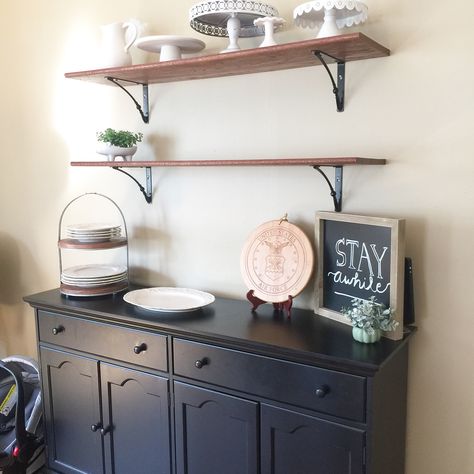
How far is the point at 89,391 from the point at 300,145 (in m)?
1.29

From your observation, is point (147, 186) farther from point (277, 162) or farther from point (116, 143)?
point (277, 162)

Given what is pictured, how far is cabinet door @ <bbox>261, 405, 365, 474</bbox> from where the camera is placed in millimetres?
1544

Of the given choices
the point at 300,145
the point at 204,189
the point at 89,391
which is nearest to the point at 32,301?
the point at 89,391

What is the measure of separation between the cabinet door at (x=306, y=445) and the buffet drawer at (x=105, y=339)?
46 centimetres

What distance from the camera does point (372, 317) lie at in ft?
5.30

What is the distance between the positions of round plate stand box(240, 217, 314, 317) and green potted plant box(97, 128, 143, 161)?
2.20 feet

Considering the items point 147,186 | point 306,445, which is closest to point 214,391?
point 306,445

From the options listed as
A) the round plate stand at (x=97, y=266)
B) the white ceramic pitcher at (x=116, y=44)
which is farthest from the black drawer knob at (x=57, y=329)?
the white ceramic pitcher at (x=116, y=44)

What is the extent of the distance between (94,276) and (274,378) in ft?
3.16

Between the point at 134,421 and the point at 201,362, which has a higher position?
the point at 201,362

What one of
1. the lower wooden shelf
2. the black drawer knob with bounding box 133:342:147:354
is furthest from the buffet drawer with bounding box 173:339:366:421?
the lower wooden shelf

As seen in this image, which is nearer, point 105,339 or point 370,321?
point 370,321

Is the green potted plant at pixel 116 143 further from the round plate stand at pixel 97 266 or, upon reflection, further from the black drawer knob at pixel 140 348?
the black drawer knob at pixel 140 348

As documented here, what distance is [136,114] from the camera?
7.78 feet
